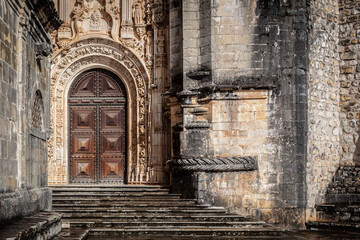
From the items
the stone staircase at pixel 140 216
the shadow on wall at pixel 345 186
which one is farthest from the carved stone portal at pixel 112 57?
the shadow on wall at pixel 345 186

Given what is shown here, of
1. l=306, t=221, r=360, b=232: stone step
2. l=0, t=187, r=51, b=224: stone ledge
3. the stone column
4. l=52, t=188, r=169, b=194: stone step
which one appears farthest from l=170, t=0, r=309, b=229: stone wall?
l=0, t=187, r=51, b=224: stone ledge

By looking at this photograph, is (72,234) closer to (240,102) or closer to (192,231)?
(192,231)

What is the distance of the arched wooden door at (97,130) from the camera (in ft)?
47.5

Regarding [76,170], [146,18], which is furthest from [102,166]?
[146,18]

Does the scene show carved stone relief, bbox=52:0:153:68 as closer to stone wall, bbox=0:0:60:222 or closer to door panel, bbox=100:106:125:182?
door panel, bbox=100:106:125:182

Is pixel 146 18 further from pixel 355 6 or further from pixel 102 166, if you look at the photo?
pixel 355 6

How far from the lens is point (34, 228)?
6.46 meters

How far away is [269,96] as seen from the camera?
12.5 meters

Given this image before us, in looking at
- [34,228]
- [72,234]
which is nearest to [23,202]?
[34,228]

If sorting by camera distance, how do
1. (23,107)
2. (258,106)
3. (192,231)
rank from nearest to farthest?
(23,107), (192,231), (258,106)

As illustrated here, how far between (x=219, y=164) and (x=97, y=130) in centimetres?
372

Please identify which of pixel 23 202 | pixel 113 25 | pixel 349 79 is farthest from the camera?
pixel 113 25

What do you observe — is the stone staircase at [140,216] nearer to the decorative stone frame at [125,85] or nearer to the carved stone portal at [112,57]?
the decorative stone frame at [125,85]

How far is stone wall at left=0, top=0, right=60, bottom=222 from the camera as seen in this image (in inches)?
270
